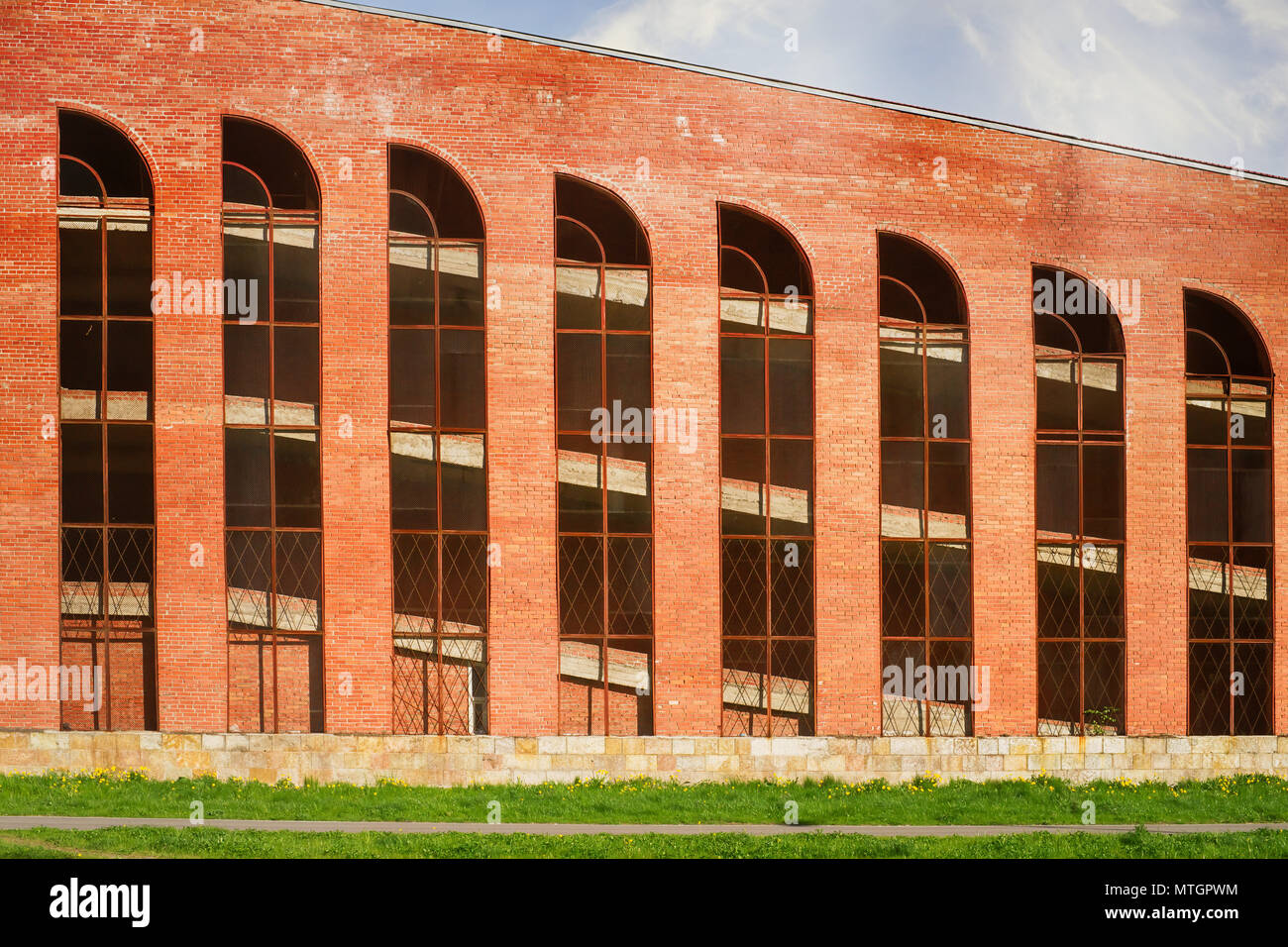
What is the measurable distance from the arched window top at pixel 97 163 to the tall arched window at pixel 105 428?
2 centimetres

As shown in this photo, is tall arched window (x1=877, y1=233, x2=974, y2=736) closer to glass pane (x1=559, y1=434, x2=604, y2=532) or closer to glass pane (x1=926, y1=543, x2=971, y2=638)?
glass pane (x1=926, y1=543, x2=971, y2=638)

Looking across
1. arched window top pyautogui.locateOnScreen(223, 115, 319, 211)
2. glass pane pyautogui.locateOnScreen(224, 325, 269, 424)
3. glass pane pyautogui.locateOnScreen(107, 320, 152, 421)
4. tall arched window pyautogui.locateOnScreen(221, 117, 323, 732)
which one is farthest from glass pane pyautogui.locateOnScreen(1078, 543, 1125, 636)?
glass pane pyautogui.locateOnScreen(107, 320, 152, 421)

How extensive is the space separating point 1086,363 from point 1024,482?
2553 mm

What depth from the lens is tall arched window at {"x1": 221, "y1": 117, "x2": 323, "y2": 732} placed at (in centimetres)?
1759

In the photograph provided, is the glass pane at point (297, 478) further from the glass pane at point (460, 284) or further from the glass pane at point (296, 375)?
the glass pane at point (460, 284)

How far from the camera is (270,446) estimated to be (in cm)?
1745

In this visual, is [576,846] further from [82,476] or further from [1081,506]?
[82,476]

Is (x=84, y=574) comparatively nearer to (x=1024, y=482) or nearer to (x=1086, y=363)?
(x=1024, y=482)

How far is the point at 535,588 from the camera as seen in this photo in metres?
17.5

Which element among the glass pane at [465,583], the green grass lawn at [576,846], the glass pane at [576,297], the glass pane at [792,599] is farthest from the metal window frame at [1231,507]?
the glass pane at [465,583]

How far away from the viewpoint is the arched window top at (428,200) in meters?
18.4

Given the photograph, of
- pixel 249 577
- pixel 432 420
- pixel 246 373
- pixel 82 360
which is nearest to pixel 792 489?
pixel 432 420

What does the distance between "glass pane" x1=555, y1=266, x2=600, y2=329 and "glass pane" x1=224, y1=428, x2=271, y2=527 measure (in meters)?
5.23

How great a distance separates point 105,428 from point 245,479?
7.41ft
